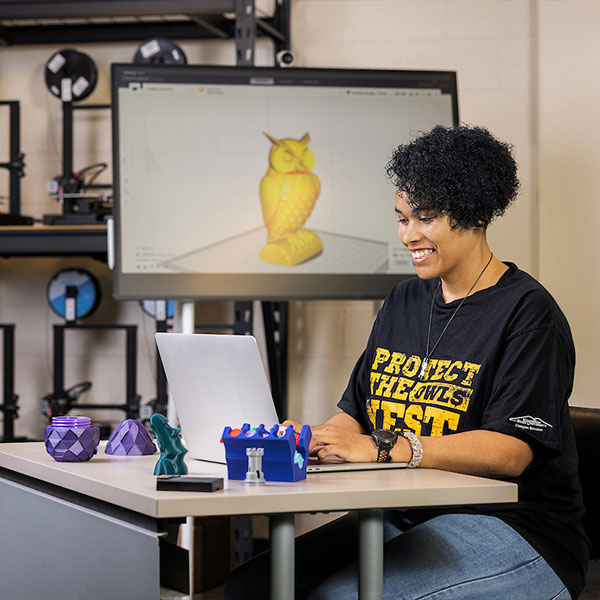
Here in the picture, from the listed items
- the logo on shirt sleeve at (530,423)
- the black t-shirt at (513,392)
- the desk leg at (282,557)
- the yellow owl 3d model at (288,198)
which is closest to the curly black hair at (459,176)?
the black t-shirt at (513,392)

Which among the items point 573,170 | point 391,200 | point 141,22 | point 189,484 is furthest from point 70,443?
point 141,22

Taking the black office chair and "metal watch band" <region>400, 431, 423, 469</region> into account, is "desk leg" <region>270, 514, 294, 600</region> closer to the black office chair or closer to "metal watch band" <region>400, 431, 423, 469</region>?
"metal watch band" <region>400, 431, 423, 469</region>

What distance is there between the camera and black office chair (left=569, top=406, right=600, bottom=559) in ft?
5.59

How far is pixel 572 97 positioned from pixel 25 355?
2392 mm

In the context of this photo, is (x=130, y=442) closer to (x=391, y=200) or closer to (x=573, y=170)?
(x=391, y=200)

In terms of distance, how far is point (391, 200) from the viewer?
286 cm

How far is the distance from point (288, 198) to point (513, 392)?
1.51 metres

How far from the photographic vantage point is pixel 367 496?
1.16m

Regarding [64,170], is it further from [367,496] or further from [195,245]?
[367,496]

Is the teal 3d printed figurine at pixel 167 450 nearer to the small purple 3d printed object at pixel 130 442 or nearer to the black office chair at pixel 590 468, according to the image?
the small purple 3d printed object at pixel 130 442

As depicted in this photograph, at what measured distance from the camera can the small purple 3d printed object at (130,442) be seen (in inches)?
62.5

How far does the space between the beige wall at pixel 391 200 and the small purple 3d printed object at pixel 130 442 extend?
1.85 metres

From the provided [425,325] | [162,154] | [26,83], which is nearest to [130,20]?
[26,83]

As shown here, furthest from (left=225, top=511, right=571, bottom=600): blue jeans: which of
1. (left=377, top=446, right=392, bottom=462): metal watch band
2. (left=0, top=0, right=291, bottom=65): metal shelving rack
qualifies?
(left=0, top=0, right=291, bottom=65): metal shelving rack
